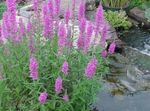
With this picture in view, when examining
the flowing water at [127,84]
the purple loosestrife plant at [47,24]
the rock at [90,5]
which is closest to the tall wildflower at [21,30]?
the purple loosestrife plant at [47,24]

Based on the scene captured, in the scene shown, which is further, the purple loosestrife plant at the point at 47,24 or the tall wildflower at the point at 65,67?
the purple loosestrife plant at the point at 47,24

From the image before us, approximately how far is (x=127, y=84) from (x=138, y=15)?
9.51 feet

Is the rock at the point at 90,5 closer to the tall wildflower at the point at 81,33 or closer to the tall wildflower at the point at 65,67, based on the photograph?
the tall wildflower at the point at 81,33

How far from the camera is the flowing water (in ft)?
15.0

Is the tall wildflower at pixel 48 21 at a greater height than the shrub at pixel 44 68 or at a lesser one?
greater

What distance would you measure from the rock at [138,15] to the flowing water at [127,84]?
123cm

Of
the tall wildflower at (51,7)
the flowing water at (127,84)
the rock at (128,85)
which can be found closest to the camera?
the tall wildflower at (51,7)

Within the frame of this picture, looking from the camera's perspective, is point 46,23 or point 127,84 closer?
point 46,23

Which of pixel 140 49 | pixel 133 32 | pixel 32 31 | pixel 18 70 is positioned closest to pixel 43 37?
pixel 32 31

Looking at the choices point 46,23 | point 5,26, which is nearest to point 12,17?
point 5,26

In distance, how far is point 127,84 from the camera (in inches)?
195

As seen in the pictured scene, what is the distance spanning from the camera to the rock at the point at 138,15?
292 inches

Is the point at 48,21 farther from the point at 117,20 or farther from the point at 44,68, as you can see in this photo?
the point at 117,20

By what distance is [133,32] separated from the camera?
7.12 metres
